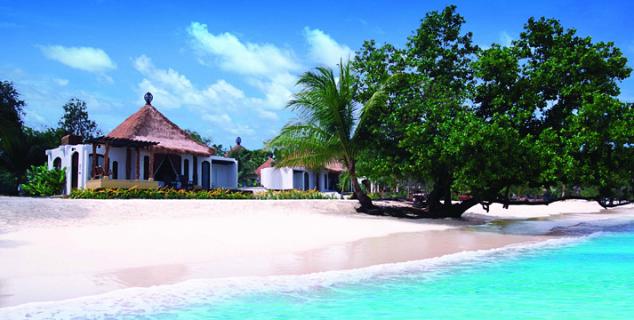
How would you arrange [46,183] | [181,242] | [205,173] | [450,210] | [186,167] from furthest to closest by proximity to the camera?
[205,173] → [186,167] → [46,183] → [450,210] → [181,242]

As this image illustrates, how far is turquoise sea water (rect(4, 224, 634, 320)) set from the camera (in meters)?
5.22

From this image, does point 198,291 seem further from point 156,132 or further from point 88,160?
point 156,132

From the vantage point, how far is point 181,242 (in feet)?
30.0

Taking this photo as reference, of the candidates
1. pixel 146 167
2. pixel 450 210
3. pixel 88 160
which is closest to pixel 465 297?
pixel 450 210

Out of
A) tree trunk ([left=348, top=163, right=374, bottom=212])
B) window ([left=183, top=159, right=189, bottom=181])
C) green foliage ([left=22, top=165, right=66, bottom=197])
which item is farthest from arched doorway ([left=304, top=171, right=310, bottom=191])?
tree trunk ([left=348, top=163, right=374, bottom=212])

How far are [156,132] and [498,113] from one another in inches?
575

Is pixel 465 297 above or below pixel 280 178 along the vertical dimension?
below

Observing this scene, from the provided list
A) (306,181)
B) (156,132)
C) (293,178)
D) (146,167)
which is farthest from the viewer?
(306,181)

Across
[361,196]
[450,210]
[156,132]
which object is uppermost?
[156,132]

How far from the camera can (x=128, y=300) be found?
529cm

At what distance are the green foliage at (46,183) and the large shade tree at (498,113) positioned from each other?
481 inches

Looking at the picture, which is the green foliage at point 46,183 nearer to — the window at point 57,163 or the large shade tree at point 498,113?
the window at point 57,163

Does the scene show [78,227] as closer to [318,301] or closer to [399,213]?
[318,301]

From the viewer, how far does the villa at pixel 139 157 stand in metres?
19.5
